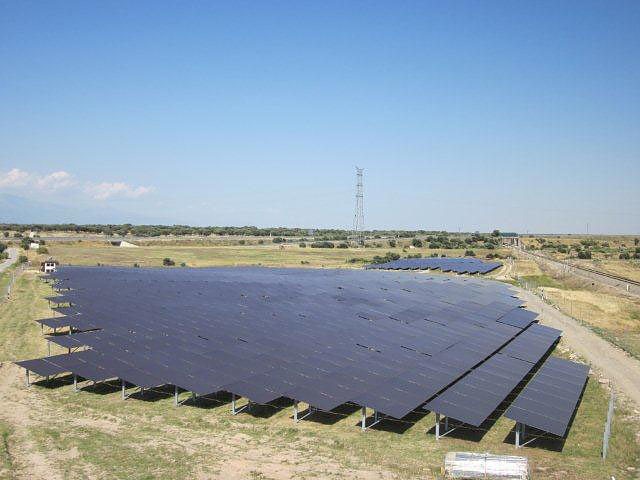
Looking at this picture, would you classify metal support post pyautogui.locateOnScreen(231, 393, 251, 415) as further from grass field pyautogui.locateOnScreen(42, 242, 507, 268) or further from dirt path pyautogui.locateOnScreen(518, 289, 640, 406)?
grass field pyautogui.locateOnScreen(42, 242, 507, 268)

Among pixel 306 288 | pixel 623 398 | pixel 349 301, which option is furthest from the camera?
pixel 306 288

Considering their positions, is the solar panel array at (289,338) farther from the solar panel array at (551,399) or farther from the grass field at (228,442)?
the solar panel array at (551,399)

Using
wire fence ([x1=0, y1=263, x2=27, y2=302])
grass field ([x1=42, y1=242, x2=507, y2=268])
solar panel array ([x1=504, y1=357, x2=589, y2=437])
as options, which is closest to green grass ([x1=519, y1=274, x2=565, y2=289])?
grass field ([x1=42, y1=242, x2=507, y2=268])

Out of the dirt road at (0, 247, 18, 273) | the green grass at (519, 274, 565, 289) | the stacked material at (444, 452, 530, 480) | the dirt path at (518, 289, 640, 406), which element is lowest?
the dirt path at (518, 289, 640, 406)

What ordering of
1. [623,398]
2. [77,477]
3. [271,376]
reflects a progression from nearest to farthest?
[77,477] < [271,376] < [623,398]

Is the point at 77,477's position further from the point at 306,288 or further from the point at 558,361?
the point at 306,288

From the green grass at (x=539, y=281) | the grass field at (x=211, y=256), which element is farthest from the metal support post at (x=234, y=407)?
the grass field at (x=211, y=256)

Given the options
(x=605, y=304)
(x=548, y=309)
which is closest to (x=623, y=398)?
(x=548, y=309)
